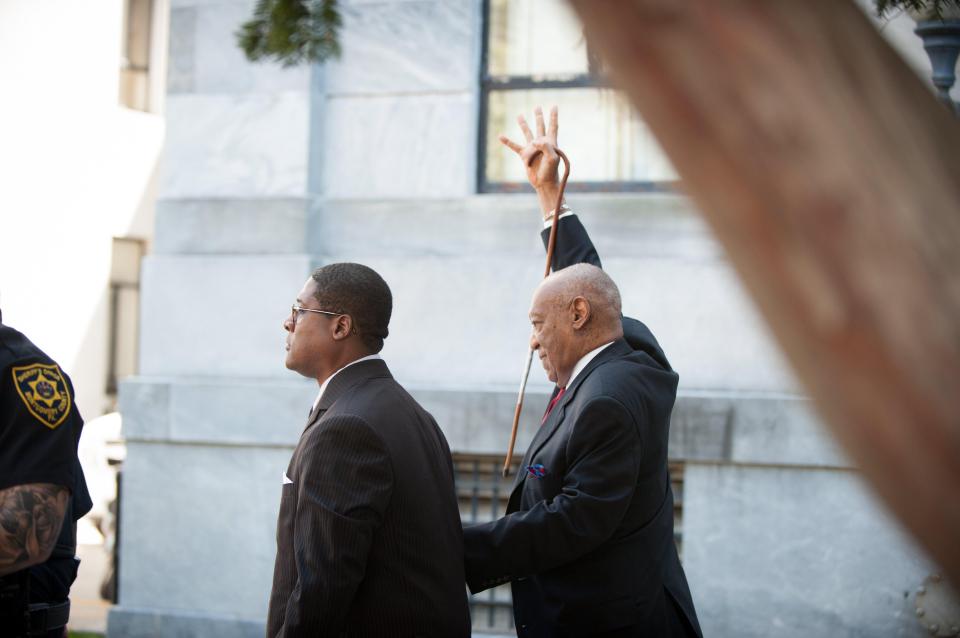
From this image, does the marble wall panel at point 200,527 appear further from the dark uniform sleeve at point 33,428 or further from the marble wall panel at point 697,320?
the dark uniform sleeve at point 33,428

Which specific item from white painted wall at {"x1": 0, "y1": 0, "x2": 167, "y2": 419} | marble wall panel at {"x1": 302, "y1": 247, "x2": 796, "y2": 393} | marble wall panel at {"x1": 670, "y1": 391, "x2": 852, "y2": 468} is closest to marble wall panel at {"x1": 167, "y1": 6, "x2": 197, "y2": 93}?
marble wall panel at {"x1": 302, "y1": 247, "x2": 796, "y2": 393}

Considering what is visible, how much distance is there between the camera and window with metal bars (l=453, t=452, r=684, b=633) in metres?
6.89

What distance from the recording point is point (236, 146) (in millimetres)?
7391

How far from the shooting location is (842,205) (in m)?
0.89

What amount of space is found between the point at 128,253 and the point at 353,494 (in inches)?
408

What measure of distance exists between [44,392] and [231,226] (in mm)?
3951

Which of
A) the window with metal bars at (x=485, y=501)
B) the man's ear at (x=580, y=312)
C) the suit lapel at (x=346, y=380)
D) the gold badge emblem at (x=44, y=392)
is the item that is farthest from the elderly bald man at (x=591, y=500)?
the window with metal bars at (x=485, y=501)

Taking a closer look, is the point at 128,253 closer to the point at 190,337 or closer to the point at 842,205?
the point at 190,337

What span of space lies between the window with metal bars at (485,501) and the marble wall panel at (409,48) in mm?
2332

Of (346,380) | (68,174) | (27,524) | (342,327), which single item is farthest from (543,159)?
(68,174)

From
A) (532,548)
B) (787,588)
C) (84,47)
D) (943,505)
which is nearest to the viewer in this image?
(943,505)

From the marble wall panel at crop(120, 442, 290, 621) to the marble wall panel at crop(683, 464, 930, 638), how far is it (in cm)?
258

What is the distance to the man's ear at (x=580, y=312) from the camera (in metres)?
3.67

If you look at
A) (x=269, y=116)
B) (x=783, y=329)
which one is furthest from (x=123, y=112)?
(x=783, y=329)
